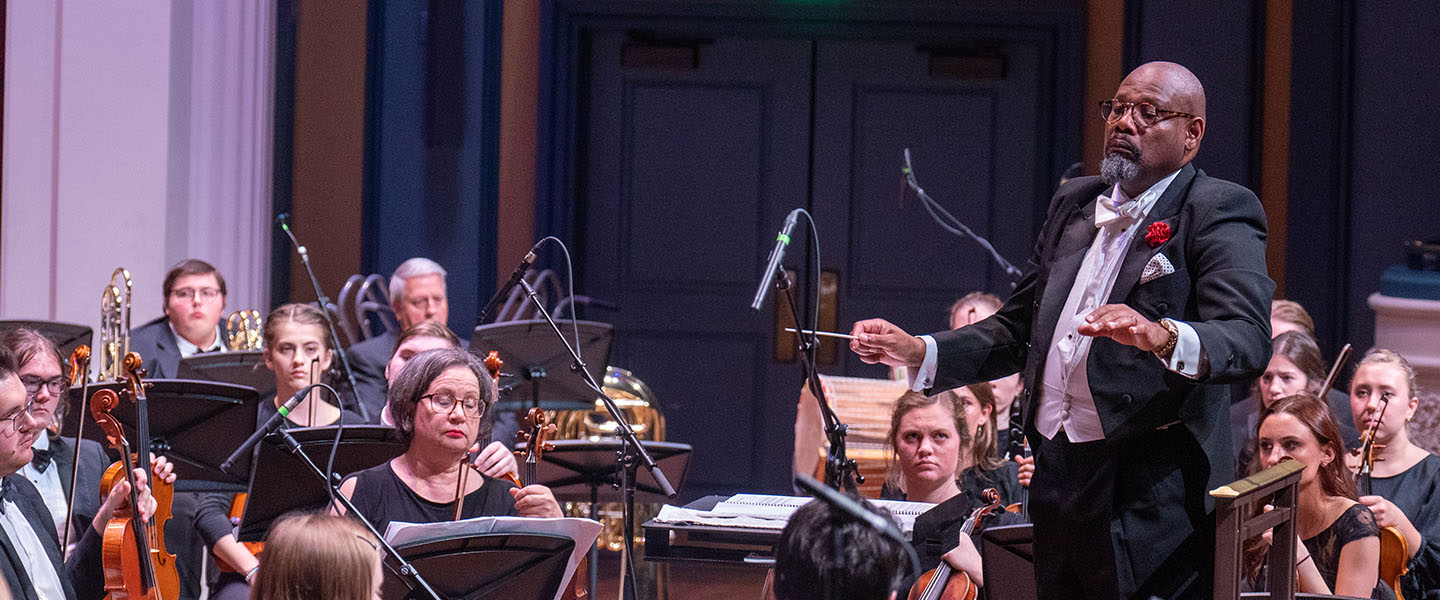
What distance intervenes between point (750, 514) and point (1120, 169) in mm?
1401

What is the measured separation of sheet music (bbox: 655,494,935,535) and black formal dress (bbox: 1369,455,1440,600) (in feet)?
4.72

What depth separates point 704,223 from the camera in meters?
7.89

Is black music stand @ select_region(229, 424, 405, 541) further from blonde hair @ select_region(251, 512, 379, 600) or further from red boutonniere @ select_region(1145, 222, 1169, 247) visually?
red boutonniere @ select_region(1145, 222, 1169, 247)

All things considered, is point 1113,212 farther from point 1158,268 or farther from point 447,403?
point 447,403

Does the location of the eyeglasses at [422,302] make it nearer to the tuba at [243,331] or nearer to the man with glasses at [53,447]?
the tuba at [243,331]

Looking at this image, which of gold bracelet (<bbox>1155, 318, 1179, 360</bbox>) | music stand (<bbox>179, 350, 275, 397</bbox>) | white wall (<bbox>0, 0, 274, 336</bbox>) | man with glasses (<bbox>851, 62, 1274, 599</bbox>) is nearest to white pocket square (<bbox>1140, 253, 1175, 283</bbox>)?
man with glasses (<bbox>851, 62, 1274, 599</bbox>)

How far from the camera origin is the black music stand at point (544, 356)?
543 centimetres

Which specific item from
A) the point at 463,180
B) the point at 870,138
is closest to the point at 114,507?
the point at 463,180

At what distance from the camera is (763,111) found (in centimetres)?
786

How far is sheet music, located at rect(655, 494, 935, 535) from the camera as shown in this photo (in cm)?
Result: 350

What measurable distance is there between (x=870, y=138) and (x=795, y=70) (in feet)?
1.70

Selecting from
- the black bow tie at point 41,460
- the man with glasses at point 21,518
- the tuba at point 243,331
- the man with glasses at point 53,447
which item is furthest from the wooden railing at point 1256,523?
the tuba at point 243,331

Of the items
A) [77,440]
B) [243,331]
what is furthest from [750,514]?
[243,331]

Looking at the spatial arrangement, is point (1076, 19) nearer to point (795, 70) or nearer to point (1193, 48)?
point (1193, 48)
